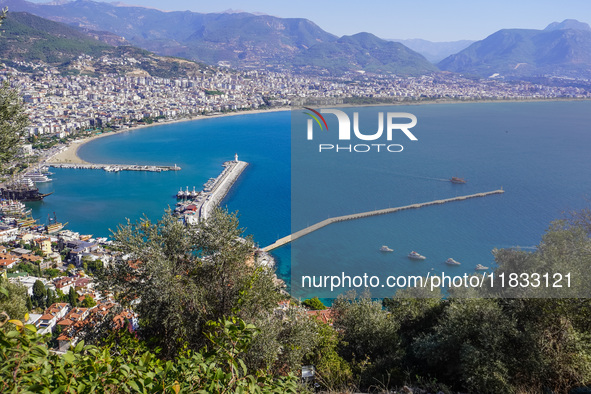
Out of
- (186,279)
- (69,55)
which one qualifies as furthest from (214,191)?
(69,55)

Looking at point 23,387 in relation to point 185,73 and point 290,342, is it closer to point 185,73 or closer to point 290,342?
point 290,342

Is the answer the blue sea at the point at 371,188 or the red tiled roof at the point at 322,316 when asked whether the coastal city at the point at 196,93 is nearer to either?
the blue sea at the point at 371,188

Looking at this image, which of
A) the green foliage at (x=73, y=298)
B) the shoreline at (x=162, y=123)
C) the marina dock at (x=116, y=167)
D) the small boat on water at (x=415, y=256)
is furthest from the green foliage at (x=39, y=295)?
the shoreline at (x=162, y=123)

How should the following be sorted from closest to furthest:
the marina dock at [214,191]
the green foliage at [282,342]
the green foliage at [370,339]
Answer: the green foliage at [282,342]
the green foliage at [370,339]
the marina dock at [214,191]

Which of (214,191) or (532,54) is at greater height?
(532,54)

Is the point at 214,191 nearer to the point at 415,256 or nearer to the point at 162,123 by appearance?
the point at 415,256
